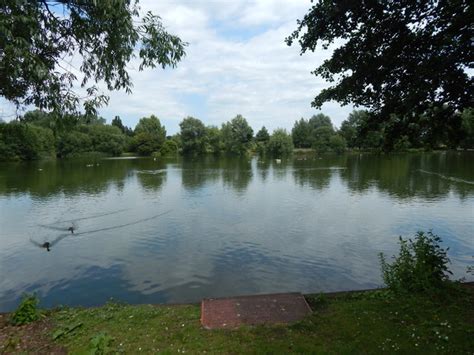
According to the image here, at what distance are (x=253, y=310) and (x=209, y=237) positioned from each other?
371 inches

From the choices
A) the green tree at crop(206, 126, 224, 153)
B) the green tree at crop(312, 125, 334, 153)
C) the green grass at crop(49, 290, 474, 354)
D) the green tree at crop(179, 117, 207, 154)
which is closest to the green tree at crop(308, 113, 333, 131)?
the green tree at crop(312, 125, 334, 153)

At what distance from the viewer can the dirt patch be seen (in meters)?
5.66

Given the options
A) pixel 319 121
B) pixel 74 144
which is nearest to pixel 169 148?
pixel 74 144

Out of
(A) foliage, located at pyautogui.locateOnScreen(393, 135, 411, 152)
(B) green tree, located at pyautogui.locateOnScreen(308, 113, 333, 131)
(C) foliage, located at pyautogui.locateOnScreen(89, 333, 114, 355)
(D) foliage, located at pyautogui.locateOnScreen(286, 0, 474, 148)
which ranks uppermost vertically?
(B) green tree, located at pyautogui.locateOnScreen(308, 113, 333, 131)

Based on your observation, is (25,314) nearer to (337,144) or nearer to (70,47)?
(70,47)

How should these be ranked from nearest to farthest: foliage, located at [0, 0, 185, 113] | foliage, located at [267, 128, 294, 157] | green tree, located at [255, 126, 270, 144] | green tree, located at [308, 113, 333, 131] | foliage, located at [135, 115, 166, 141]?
foliage, located at [0, 0, 185, 113] < foliage, located at [267, 128, 294, 157] < green tree, located at [255, 126, 270, 144] < foliage, located at [135, 115, 166, 141] < green tree, located at [308, 113, 333, 131]

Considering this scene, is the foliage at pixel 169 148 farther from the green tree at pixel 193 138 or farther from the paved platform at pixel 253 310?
the paved platform at pixel 253 310

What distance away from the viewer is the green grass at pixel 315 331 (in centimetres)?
520

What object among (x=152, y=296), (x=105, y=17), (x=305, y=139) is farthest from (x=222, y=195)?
(x=305, y=139)

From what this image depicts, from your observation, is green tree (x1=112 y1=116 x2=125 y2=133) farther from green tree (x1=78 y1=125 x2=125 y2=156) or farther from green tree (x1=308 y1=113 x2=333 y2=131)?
green tree (x1=308 y1=113 x2=333 y2=131)

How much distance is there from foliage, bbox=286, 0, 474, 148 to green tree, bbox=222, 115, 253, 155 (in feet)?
294

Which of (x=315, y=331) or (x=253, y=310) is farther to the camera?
(x=253, y=310)

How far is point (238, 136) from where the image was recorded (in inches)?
3775

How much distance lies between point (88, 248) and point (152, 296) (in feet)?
20.4
